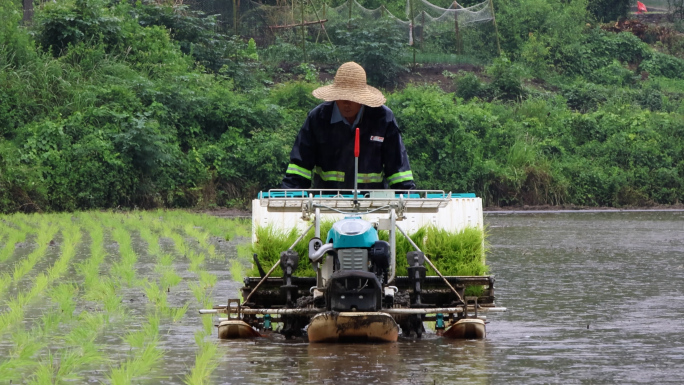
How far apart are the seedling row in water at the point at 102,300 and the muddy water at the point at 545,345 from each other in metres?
0.61

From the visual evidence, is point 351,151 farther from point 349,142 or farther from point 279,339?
point 279,339

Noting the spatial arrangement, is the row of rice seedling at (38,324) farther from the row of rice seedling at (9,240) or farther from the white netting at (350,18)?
the white netting at (350,18)

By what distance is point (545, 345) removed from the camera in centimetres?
768

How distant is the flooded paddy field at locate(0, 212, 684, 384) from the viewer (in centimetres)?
652

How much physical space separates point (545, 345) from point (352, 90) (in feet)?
8.05

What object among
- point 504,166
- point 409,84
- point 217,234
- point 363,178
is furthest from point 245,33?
point 363,178

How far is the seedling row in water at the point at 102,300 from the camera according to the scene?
6.69m

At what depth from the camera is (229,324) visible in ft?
25.4

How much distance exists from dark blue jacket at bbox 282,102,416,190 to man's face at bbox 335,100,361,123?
0.22ft

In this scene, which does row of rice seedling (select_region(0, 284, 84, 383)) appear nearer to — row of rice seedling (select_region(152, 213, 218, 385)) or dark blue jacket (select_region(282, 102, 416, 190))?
row of rice seedling (select_region(152, 213, 218, 385))

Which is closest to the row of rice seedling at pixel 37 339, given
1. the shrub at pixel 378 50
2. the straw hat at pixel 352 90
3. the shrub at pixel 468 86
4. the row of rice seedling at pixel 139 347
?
the row of rice seedling at pixel 139 347

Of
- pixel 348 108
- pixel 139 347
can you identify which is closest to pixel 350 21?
pixel 348 108

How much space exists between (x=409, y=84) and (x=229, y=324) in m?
24.9

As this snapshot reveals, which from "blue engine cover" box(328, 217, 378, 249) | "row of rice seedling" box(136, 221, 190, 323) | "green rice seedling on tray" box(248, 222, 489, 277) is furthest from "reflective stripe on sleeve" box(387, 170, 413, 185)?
"row of rice seedling" box(136, 221, 190, 323)
